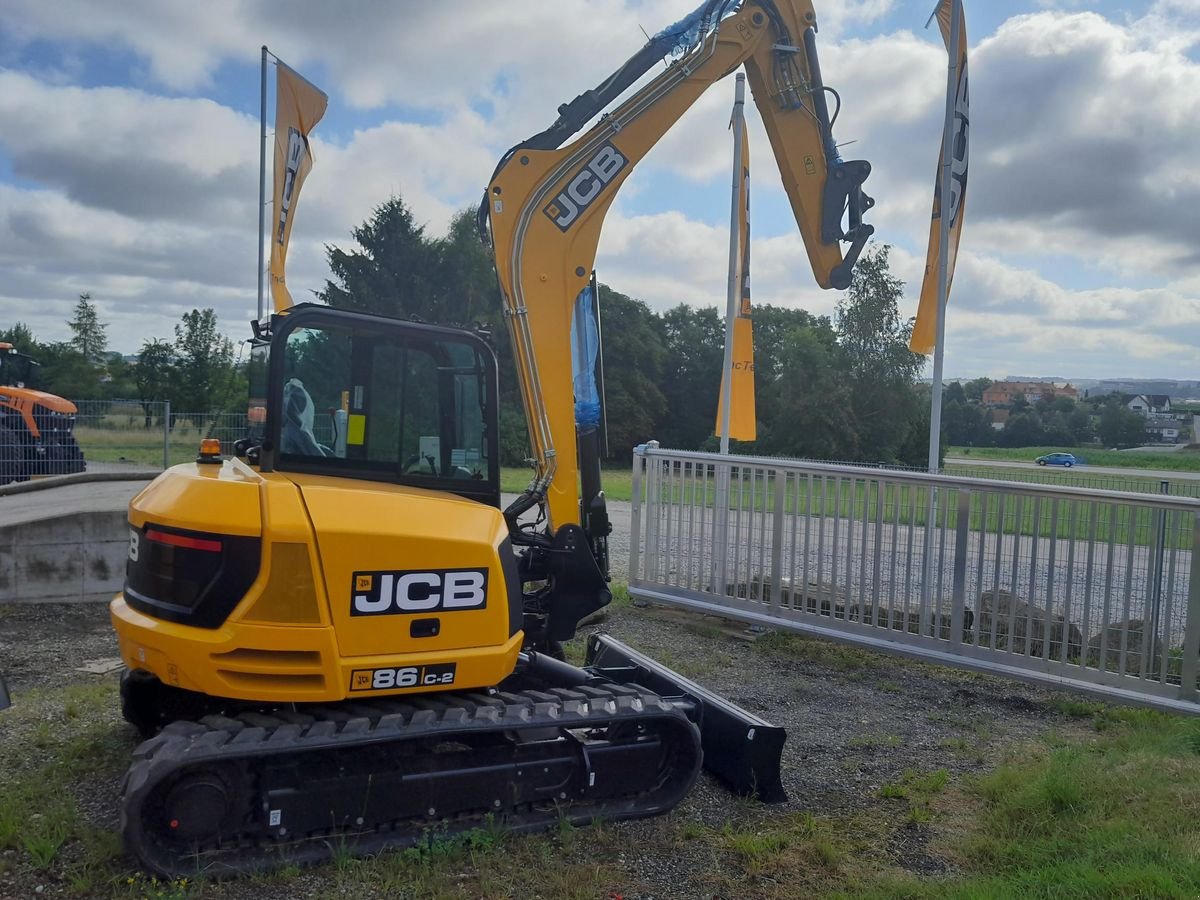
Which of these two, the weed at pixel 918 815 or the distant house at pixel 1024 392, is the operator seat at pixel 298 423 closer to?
the weed at pixel 918 815

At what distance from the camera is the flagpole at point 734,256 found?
34.5 ft

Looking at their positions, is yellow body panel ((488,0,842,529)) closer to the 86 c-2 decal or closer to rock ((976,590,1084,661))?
the 86 c-2 decal

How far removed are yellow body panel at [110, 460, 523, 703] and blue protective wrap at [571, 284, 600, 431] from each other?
6.23 feet

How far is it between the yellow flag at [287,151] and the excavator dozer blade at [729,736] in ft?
32.4

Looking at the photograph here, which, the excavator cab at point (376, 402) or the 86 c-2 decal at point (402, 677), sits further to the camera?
the excavator cab at point (376, 402)

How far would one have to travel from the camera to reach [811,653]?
295 inches

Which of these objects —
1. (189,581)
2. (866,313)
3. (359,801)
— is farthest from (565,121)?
(866,313)

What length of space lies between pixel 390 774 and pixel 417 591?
2.61 feet

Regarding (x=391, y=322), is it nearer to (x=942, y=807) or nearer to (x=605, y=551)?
(x=605, y=551)

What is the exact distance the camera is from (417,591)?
4.11m

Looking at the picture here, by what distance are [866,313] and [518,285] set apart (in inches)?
1354

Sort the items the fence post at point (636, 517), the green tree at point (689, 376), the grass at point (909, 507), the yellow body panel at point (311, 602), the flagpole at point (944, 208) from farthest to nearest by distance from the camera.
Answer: the green tree at point (689, 376)
the flagpole at point (944, 208)
the fence post at point (636, 517)
the grass at point (909, 507)
the yellow body panel at point (311, 602)

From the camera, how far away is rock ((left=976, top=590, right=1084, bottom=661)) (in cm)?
629

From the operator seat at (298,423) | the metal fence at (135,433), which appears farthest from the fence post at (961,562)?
the metal fence at (135,433)
